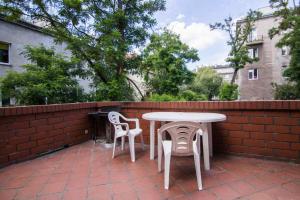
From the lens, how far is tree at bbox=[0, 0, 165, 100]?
4.95 metres

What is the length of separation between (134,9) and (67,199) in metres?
5.23

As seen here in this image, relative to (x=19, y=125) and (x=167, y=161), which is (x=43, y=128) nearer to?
(x=19, y=125)

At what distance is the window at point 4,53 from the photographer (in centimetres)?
870

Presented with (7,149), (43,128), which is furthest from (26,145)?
(43,128)

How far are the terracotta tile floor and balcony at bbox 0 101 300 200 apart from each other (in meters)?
0.01

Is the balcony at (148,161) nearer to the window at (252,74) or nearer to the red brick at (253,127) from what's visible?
the red brick at (253,127)

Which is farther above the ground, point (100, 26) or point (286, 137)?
point (100, 26)

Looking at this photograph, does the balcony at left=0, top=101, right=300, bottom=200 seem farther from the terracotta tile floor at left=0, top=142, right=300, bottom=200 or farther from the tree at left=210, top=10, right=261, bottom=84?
the tree at left=210, top=10, right=261, bottom=84

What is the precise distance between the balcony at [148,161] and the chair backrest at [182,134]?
405mm

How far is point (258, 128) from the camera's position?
2975mm

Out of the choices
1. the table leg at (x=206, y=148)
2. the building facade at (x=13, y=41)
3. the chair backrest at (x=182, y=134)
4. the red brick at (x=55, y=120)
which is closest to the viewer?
the chair backrest at (x=182, y=134)

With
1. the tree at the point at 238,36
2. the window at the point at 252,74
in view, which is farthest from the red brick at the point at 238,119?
the window at the point at 252,74

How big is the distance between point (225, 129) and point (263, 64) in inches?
789

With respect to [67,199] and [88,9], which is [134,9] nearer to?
[88,9]
